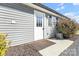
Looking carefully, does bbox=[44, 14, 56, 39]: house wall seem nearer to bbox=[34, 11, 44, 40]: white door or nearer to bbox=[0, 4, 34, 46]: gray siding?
bbox=[34, 11, 44, 40]: white door

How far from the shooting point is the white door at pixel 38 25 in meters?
12.8

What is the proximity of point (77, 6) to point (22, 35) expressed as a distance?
11.6ft

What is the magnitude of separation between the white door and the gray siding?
57cm

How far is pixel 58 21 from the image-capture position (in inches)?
560

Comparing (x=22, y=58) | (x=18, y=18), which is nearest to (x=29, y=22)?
(x=18, y=18)

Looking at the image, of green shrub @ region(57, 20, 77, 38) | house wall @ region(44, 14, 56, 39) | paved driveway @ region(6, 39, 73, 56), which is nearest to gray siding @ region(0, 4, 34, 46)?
paved driveway @ region(6, 39, 73, 56)

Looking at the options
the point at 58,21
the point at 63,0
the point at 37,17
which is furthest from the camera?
the point at 58,21

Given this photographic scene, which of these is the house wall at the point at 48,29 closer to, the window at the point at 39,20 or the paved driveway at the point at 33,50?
the window at the point at 39,20

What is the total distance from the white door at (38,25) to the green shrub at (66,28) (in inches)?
52.4

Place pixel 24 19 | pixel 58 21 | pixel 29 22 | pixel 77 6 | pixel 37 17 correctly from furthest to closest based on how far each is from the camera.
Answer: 1. pixel 58 21
2. pixel 37 17
3. pixel 29 22
4. pixel 24 19
5. pixel 77 6

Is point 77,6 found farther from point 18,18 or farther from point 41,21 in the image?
point 41,21

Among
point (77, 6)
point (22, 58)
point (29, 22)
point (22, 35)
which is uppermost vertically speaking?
point (77, 6)

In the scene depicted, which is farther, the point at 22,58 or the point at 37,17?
the point at 37,17

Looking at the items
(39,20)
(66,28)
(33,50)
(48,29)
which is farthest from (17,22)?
(48,29)
